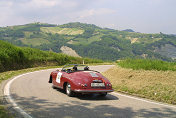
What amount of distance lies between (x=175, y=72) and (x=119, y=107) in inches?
189

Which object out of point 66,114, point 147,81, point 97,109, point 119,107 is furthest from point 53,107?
point 147,81

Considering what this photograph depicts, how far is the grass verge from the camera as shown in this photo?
7.99 m

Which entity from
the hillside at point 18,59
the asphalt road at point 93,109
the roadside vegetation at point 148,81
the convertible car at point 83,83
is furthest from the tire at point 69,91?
the hillside at point 18,59

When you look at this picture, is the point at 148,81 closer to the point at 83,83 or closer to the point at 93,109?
the point at 83,83

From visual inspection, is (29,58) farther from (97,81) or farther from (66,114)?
(66,114)

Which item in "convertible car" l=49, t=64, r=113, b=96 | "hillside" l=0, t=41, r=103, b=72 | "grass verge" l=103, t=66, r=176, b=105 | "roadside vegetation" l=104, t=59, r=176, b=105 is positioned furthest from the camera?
"hillside" l=0, t=41, r=103, b=72

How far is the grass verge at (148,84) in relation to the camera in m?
7.99

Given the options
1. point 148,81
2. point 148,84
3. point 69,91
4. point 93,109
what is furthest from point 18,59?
point 93,109

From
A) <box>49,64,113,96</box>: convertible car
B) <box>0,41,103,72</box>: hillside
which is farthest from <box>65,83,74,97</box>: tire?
<box>0,41,103,72</box>: hillside

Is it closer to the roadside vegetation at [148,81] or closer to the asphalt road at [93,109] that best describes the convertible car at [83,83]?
the asphalt road at [93,109]

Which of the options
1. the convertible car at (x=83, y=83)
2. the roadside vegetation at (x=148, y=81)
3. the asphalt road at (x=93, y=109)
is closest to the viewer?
the asphalt road at (x=93, y=109)

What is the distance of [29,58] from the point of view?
911 inches

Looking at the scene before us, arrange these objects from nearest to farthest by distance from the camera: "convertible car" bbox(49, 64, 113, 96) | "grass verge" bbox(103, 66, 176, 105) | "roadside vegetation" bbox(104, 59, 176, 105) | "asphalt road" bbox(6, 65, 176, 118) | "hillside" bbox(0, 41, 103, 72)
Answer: "asphalt road" bbox(6, 65, 176, 118)
"convertible car" bbox(49, 64, 113, 96)
"grass verge" bbox(103, 66, 176, 105)
"roadside vegetation" bbox(104, 59, 176, 105)
"hillside" bbox(0, 41, 103, 72)

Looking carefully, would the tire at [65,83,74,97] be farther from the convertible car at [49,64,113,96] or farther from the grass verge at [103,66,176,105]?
the grass verge at [103,66,176,105]
